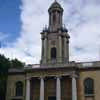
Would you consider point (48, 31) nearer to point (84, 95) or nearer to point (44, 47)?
point (44, 47)

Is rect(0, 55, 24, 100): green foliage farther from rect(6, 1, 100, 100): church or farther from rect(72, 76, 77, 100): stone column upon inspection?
rect(72, 76, 77, 100): stone column

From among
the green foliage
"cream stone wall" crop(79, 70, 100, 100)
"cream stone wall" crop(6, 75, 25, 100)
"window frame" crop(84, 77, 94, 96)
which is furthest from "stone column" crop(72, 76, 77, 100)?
the green foliage

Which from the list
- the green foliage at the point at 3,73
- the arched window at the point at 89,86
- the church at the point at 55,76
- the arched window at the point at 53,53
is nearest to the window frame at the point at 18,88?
the church at the point at 55,76

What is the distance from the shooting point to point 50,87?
1612 inches

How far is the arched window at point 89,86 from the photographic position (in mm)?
38688

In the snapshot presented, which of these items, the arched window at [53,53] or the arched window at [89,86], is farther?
the arched window at [53,53]

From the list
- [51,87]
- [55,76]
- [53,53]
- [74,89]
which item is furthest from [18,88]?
[74,89]

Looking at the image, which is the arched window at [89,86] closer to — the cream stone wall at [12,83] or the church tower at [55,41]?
the church tower at [55,41]

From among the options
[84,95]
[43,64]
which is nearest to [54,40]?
[43,64]

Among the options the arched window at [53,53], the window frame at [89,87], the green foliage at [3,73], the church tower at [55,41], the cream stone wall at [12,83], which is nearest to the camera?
the window frame at [89,87]

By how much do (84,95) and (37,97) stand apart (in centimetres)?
745

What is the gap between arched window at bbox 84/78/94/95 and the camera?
127 ft

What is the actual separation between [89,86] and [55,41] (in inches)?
394

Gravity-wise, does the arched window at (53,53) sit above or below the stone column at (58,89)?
above
